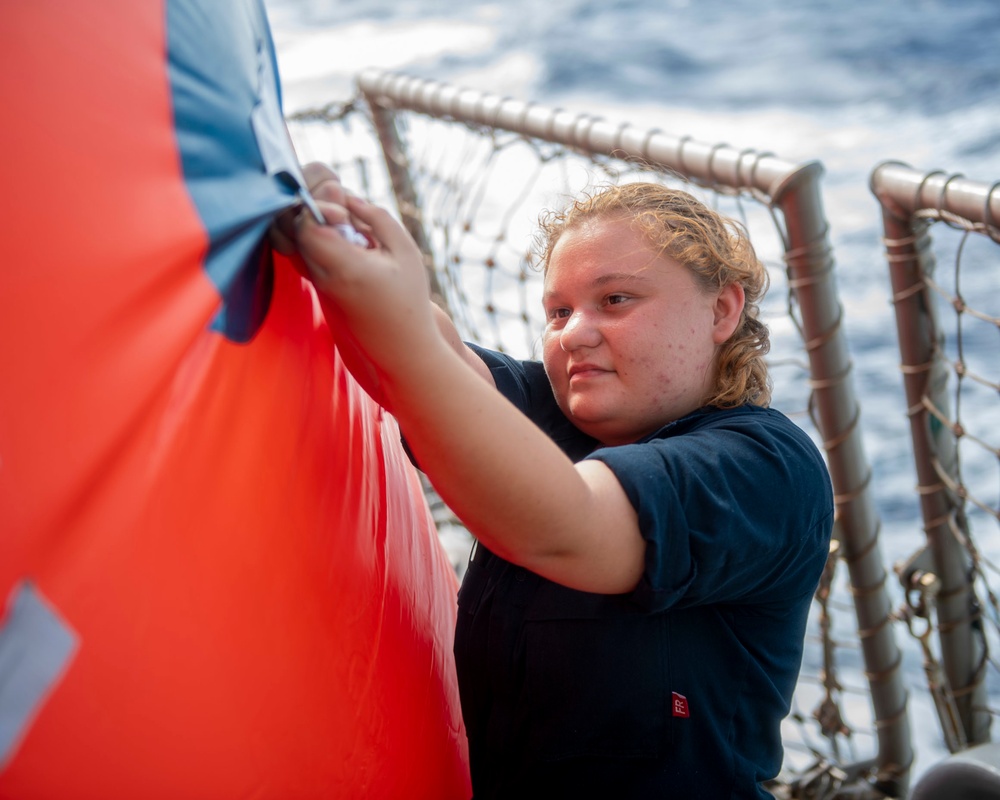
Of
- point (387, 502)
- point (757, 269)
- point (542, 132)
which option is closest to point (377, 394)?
point (387, 502)

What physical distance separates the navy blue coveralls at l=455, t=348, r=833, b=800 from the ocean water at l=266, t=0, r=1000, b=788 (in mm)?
3055

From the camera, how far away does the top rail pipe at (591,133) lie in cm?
150

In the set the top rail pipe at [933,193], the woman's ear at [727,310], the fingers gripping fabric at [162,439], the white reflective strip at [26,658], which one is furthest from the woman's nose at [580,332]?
the top rail pipe at [933,193]

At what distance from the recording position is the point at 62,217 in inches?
22.0

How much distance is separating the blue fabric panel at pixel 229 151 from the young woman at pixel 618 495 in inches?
1.4

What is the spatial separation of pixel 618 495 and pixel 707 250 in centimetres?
31

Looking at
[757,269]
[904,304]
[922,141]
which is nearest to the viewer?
[757,269]

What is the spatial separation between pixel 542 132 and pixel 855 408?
0.71 m

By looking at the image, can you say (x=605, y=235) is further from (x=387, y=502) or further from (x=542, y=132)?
(x=542, y=132)

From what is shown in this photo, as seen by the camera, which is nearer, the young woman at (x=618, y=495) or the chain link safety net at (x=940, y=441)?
the young woman at (x=618, y=495)

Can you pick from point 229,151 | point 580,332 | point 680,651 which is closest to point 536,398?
point 580,332

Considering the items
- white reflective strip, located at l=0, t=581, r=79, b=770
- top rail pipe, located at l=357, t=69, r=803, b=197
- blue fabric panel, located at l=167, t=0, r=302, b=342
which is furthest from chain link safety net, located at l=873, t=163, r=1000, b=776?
white reflective strip, located at l=0, t=581, r=79, b=770

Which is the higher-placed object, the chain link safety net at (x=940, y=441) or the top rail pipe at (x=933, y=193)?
the top rail pipe at (x=933, y=193)

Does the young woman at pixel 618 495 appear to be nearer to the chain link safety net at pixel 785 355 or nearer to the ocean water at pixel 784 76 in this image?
the chain link safety net at pixel 785 355
